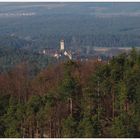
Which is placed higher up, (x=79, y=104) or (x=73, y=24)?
(x=79, y=104)

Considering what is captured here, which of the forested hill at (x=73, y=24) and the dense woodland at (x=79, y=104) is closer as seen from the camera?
the dense woodland at (x=79, y=104)

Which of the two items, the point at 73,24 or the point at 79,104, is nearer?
the point at 79,104

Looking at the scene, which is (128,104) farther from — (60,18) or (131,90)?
(60,18)

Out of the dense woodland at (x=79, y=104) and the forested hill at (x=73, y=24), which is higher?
the dense woodland at (x=79, y=104)

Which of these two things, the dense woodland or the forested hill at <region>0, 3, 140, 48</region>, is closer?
the dense woodland

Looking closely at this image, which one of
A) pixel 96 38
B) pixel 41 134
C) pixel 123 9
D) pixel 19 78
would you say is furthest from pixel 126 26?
pixel 41 134
